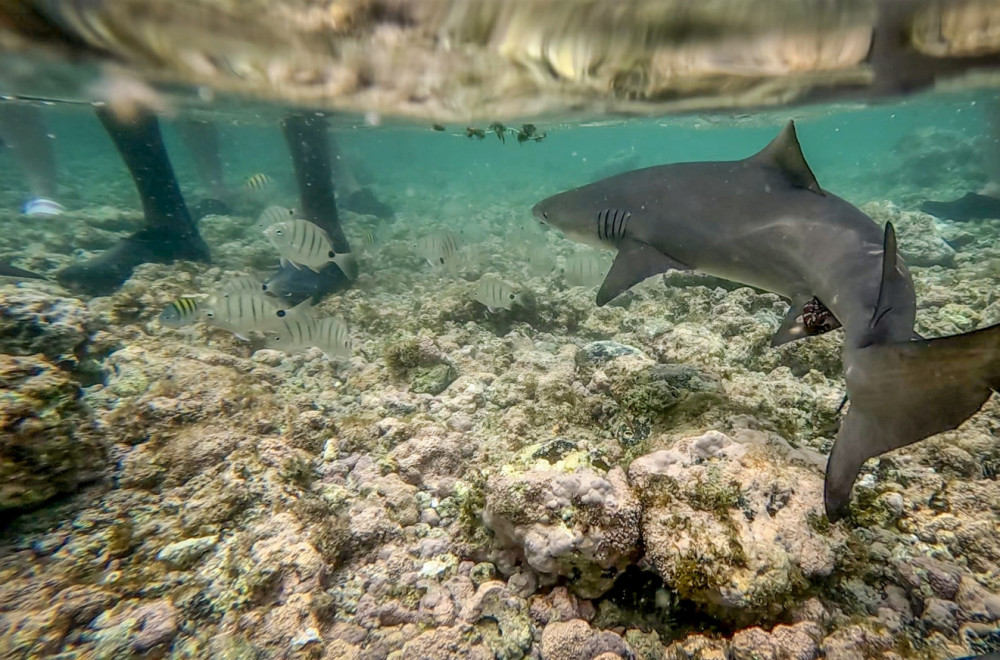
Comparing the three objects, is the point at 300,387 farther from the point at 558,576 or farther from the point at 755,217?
the point at 755,217

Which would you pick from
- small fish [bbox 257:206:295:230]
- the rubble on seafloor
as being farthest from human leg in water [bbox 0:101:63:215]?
the rubble on seafloor

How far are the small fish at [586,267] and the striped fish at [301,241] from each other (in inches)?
148

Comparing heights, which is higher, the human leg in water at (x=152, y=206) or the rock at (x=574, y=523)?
the human leg in water at (x=152, y=206)

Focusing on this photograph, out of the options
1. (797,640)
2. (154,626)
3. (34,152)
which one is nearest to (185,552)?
(154,626)

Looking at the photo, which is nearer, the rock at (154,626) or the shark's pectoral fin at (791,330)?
the rock at (154,626)

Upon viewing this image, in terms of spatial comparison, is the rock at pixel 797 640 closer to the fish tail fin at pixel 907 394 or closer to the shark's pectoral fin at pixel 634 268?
the fish tail fin at pixel 907 394

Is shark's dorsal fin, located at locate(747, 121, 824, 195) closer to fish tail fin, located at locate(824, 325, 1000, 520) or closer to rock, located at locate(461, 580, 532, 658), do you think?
fish tail fin, located at locate(824, 325, 1000, 520)

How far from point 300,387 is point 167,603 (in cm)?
283

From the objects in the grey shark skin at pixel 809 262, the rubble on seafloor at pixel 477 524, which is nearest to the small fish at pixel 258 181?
the rubble on seafloor at pixel 477 524

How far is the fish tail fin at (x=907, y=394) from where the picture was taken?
208cm

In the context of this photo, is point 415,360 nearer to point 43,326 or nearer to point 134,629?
point 43,326

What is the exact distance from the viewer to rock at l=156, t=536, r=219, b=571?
2.61 meters

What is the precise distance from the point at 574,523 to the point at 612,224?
2764 millimetres

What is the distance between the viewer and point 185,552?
2.65 m
